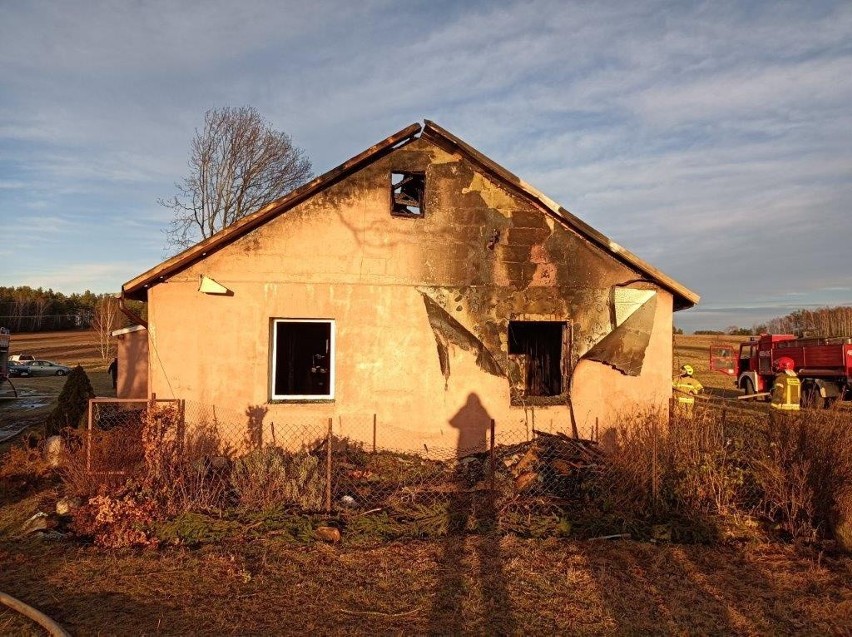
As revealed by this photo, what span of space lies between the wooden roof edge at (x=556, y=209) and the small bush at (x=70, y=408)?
8.33 m

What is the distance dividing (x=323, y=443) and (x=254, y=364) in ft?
5.49

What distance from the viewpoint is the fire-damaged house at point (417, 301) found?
9.65 meters

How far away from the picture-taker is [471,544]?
6590mm

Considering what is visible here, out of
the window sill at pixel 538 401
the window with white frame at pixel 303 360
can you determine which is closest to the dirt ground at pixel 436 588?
the window sill at pixel 538 401

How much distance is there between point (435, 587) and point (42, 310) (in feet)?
294

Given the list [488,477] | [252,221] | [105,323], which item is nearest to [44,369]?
[105,323]

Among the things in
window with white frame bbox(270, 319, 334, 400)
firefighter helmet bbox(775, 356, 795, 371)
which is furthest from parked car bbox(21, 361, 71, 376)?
firefighter helmet bbox(775, 356, 795, 371)

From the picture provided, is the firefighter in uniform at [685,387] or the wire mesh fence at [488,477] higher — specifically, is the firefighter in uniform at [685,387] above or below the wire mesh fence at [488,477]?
above

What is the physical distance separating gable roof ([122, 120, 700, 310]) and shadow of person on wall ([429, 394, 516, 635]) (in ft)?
11.3

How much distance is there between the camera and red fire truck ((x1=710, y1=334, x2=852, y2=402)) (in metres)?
20.6

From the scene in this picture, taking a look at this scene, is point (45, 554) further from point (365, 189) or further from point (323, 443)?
point (365, 189)

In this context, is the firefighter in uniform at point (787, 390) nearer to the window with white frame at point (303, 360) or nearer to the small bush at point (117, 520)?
the window with white frame at point (303, 360)

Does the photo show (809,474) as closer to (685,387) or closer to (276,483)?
(685,387)

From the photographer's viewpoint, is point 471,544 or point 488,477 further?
point 488,477
